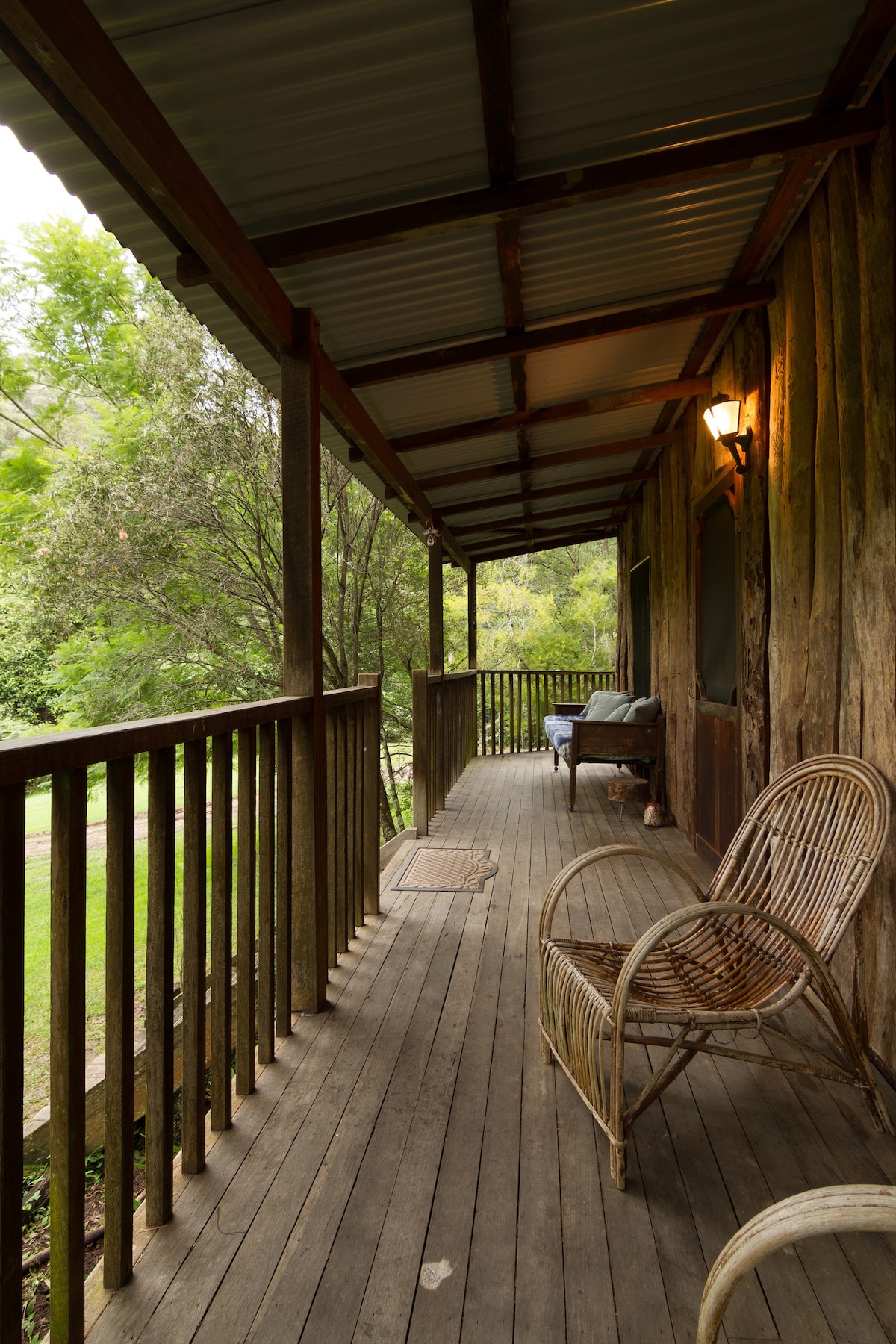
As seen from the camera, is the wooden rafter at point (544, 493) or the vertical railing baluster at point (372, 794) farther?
the wooden rafter at point (544, 493)

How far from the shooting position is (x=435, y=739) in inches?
213

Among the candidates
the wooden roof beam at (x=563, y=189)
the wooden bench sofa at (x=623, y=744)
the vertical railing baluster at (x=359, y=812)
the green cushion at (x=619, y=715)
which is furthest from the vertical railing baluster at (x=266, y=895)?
the green cushion at (x=619, y=715)

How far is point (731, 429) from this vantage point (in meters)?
→ 3.40

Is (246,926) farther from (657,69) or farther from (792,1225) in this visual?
(657,69)

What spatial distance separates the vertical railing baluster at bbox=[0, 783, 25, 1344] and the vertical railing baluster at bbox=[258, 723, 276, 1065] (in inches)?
37.7

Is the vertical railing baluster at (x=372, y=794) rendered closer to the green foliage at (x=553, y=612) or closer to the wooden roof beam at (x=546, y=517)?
the wooden roof beam at (x=546, y=517)

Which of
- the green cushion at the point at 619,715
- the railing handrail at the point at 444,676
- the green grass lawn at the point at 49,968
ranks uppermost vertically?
the railing handrail at the point at 444,676

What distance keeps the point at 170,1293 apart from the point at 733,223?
11.8 feet

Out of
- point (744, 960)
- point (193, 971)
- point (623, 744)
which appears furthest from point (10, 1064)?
point (623, 744)

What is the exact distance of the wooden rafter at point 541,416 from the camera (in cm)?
425

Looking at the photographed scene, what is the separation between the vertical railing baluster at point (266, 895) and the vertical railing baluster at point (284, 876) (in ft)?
0.33

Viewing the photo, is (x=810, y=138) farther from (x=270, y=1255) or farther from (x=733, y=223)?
(x=270, y=1255)

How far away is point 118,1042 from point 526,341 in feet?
10.1

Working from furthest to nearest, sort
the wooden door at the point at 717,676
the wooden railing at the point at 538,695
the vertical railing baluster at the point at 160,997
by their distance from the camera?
the wooden railing at the point at 538,695, the wooden door at the point at 717,676, the vertical railing baluster at the point at 160,997
